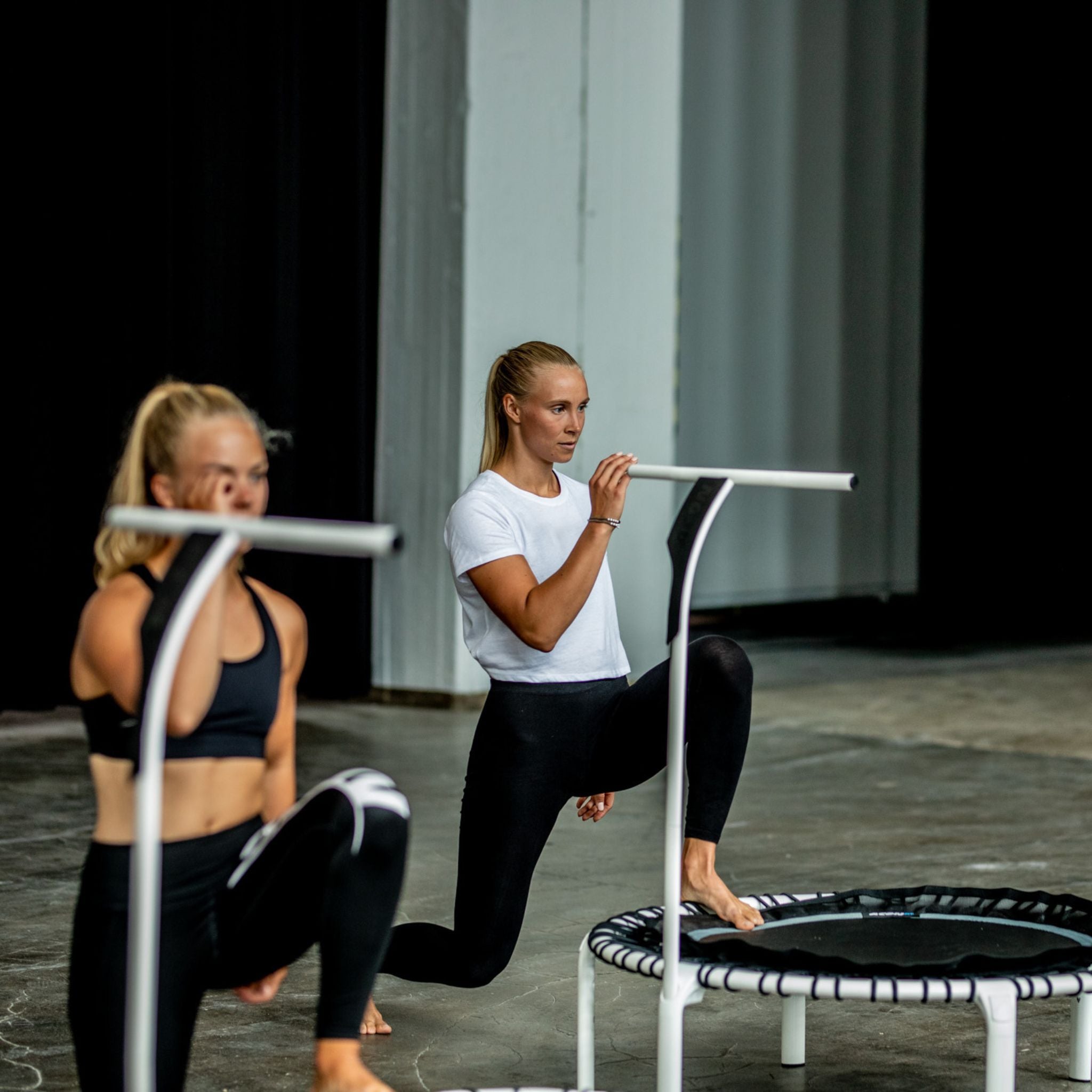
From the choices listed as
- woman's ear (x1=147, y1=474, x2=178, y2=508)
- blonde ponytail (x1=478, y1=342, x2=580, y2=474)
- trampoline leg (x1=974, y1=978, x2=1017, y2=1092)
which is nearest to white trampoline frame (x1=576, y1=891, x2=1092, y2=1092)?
trampoline leg (x1=974, y1=978, x2=1017, y2=1092)

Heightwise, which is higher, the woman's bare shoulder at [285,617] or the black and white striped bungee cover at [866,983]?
the woman's bare shoulder at [285,617]

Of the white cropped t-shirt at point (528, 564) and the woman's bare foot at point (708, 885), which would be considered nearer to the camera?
the woman's bare foot at point (708, 885)

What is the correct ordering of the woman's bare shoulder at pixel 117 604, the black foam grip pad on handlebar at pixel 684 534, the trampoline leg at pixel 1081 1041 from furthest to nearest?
the trampoline leg at pixel 1081 1041
the black foam grip pad on handlebar at pixel 684 534
the woman's bare shoulder at pixel 117 604

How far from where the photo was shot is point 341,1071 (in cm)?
202

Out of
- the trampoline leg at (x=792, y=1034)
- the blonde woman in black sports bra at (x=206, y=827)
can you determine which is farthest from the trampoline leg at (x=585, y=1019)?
the blonde woman in black sports bra at (x=206, y=827)

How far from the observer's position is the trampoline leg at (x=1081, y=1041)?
285 cm

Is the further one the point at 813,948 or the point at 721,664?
the point at 721,664

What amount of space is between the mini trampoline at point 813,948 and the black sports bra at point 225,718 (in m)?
0.49

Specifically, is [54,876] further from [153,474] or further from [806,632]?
[806,632]

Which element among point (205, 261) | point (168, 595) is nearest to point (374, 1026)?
point (168, 595)

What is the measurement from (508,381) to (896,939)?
108 cm

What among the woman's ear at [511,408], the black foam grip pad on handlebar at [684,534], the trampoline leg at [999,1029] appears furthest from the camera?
the woman's ear at [511,408]

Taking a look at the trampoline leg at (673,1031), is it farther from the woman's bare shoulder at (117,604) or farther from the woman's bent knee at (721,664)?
the woman's bare shoulder at (117,604)

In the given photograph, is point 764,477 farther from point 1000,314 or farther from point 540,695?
point 1000,314
